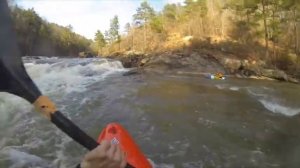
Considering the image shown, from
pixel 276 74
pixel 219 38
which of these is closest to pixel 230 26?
pixel 219 38

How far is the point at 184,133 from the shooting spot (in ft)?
21.7

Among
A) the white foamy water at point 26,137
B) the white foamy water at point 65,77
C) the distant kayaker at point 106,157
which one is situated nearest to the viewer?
the distant kayaker at point 106,157

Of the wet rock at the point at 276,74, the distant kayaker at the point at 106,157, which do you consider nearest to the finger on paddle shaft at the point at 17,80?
the distant kayaker at the point at 106,157

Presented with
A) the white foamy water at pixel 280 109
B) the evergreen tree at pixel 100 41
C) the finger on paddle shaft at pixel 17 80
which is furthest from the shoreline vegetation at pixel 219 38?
the evergreen tree at pixel 100 41

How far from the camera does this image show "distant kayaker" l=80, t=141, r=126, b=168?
0.98 metres

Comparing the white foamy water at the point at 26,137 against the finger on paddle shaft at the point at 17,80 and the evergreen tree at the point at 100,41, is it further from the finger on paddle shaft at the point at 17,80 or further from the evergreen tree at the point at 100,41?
the evergreen tree at the point at 100,41

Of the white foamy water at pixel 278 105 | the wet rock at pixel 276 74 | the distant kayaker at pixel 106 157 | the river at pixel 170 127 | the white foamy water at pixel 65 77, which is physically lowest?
the wet rock at pixel 276 74

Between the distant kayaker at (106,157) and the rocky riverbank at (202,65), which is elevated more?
the distant kayaker at (106,157)

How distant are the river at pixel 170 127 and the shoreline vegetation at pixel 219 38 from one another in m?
1.98

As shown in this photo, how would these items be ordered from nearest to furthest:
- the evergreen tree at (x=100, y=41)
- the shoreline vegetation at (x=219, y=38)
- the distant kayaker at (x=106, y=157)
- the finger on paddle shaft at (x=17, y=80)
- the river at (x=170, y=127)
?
the distant kayaker at (x=106, y=157), the finger on paddle shaft at (x=17, y=80), the river at (x=170, y=127), the shoreline vegetation at (x=219, y=38), the evergreen tree at (x=100, y=41)

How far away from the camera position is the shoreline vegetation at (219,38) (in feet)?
74.6

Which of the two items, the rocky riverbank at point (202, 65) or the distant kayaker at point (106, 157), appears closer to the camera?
the distant kayaker at point (106, 157)

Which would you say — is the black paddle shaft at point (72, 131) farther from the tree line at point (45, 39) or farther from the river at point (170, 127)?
the tree line at point (45, 39)

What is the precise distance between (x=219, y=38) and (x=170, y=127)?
28.1 m
